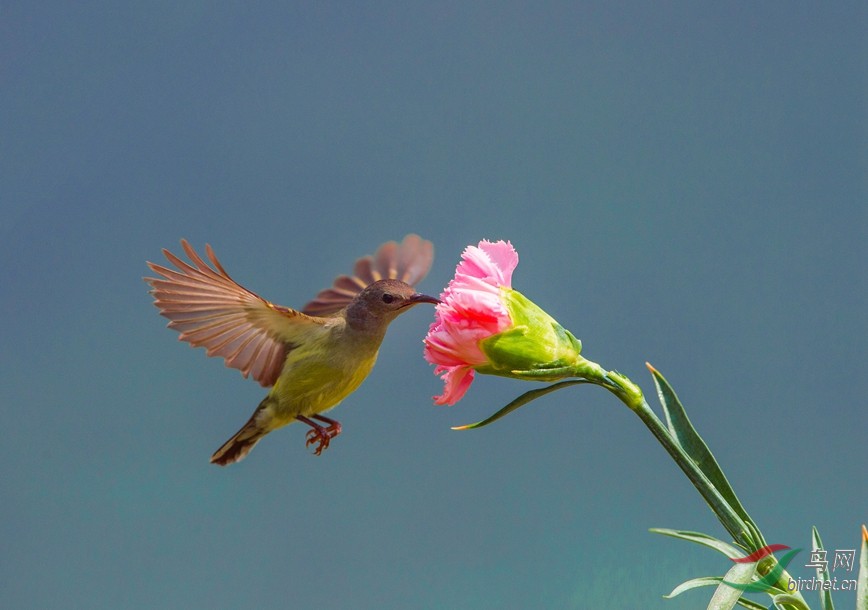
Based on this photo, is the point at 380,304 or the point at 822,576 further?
the point at 380,304

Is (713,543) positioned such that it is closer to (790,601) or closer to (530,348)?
(790,601)

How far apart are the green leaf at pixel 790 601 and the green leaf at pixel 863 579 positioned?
4cm

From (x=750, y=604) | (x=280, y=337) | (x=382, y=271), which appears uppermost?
(x=382, y=271)

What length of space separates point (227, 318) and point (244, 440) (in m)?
0.22

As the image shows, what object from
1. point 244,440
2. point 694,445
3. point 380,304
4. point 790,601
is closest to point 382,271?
point 380,304

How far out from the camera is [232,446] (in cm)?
139

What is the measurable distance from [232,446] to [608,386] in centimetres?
84

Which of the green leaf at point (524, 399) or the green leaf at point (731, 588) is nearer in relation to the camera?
the green leaf at point (731, 588)

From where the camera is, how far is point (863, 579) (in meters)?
0.64

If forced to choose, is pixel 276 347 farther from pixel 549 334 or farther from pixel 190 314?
pixel 549 334

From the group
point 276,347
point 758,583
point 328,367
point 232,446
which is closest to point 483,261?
point 758,583

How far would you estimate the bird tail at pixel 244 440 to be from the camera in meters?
1.37

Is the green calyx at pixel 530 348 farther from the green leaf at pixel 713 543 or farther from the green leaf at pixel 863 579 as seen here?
the green leaf at pixel 863 579

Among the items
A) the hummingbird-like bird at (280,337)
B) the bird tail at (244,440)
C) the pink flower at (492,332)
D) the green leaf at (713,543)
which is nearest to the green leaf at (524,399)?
the pink flower at (492,332)
